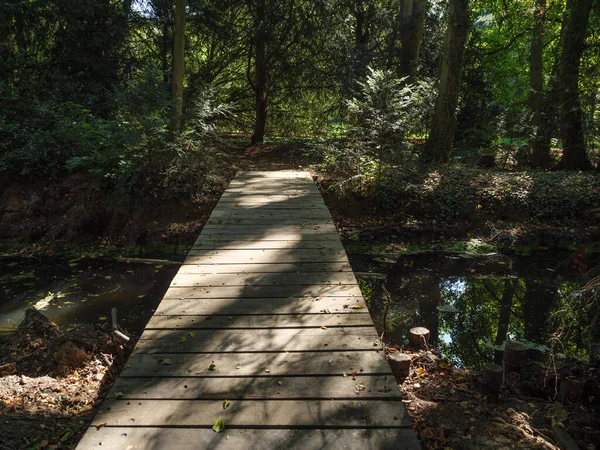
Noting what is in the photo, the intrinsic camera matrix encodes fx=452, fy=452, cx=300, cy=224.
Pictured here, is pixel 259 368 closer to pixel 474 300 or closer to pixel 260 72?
pixel 474 300

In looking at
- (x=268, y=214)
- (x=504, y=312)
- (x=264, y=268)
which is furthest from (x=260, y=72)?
(x=264, y=268)

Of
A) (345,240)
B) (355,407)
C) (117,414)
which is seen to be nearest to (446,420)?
(355,407)

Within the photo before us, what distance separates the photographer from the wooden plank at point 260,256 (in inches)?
182

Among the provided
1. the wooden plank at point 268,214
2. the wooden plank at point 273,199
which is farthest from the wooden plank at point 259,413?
the wooden plank at point 273,199

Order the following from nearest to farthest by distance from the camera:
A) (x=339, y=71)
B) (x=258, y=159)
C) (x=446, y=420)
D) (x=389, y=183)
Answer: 1. (x=446, y=420)
2. (x=389, y=183)
3. (x=258, y=159)
4. (x=339, y=71)

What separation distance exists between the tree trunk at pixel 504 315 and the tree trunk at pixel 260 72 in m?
9.99

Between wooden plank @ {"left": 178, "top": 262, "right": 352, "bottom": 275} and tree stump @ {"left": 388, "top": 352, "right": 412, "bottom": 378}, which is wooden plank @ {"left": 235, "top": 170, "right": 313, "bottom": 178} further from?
tree stump @ {"left": 388, "top": 352, "right": 412, "bottom": 378}

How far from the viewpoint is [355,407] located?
236cm

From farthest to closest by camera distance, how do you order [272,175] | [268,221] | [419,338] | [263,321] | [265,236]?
[272,175] → [268,221] → [265,236] → [419,338] → [263,321]

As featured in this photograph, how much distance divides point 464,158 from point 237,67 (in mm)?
8552

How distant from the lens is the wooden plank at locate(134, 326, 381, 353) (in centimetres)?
294

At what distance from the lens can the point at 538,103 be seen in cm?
1351

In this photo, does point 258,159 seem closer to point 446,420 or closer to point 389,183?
point 389,183

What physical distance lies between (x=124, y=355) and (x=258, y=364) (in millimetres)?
2343
